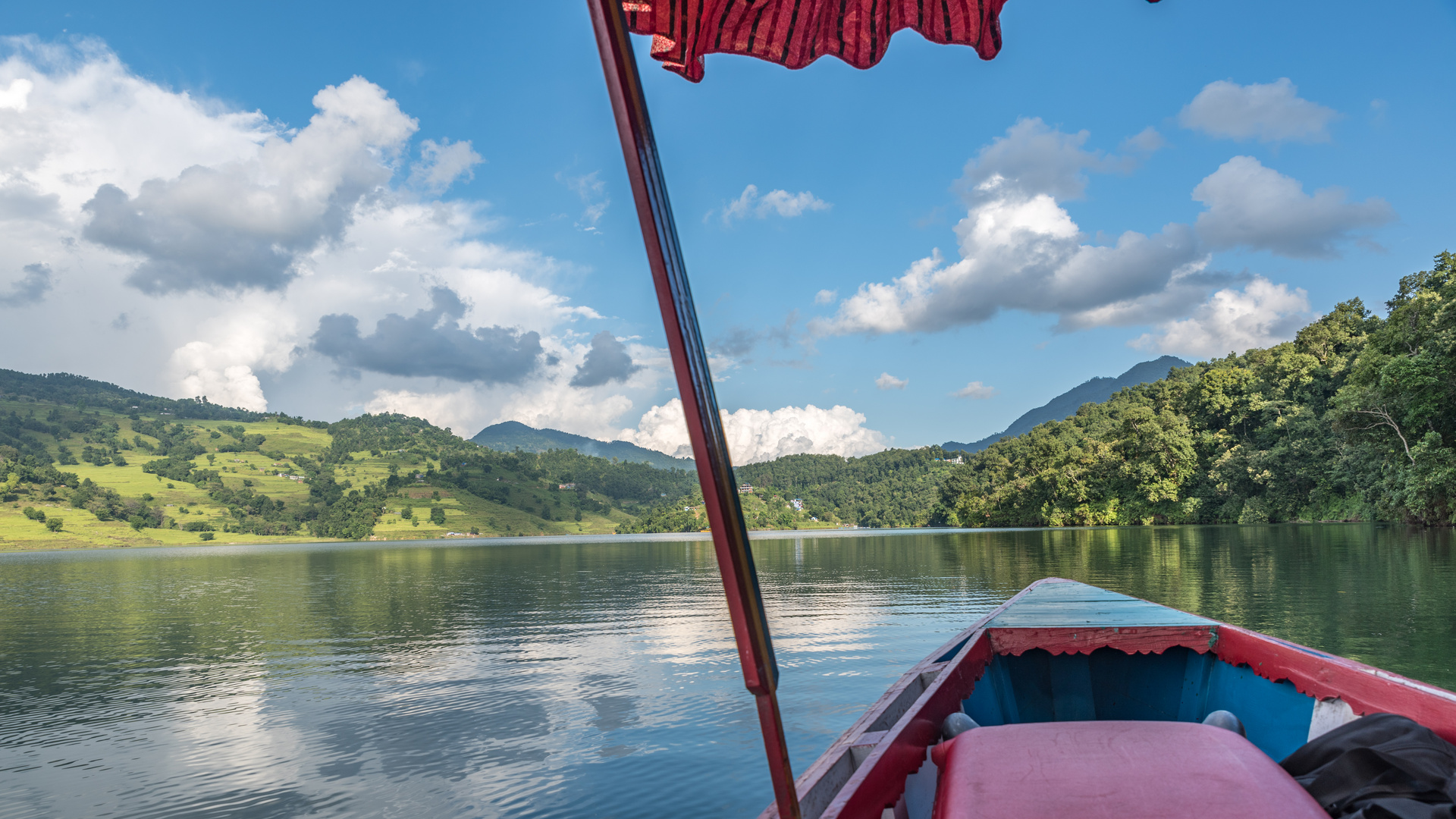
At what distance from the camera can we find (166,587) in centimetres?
3938

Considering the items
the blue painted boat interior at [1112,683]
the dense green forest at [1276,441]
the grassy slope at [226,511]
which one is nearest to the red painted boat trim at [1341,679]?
the blue painted boat interior at [1112,683]

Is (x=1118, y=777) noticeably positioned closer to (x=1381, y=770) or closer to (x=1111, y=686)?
(x=1381, y=770)

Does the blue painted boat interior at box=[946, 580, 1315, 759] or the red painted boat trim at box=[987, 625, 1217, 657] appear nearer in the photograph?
the blue painted boat interior at box=[946, 580, 1315, 759]

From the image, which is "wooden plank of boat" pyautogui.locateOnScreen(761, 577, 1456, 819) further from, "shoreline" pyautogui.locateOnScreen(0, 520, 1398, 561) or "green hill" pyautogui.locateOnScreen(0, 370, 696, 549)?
"green hill" pyautogui.locateOnScreen(0, 370, 696, 549)

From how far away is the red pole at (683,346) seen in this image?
1.25m

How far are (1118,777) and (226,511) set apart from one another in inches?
6482

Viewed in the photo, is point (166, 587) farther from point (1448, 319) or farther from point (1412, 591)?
point (1448, 319)

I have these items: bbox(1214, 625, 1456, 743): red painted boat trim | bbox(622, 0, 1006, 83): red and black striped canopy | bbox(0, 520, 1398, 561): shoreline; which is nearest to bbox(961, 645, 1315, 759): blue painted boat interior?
bbox(1214, 625, 1456, 743): red painted boat trim

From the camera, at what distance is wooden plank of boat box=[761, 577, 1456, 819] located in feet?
9.68

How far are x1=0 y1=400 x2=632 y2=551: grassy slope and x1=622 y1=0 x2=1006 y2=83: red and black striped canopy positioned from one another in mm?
147796

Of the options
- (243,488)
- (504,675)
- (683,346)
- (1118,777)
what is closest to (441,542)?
(243,488)

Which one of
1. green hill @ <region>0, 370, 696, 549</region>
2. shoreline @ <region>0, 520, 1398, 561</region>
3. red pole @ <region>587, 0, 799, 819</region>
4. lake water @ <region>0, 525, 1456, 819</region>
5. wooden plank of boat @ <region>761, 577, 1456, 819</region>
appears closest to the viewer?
red pole @ <region>587, 0, 799, 819</region>

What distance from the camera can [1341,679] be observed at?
3873 millimetres

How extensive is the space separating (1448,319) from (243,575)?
2690 inches
